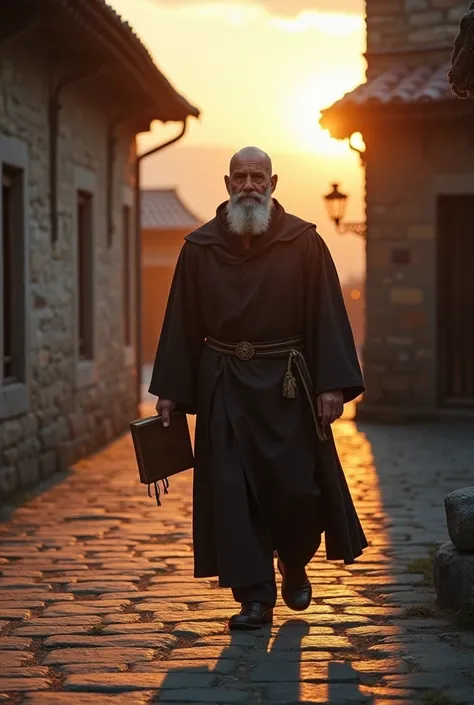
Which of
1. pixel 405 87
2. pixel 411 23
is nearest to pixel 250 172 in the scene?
pixel 405 87

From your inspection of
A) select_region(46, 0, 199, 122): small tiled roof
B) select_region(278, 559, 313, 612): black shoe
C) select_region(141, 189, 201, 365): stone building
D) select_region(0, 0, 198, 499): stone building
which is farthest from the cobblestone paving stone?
select_region(141, 189, 201, 365): stone building

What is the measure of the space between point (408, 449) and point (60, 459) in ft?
10.4

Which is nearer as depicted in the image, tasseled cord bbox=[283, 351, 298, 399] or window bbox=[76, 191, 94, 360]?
tasseled cord bbox=[283, 351, 298, 399]

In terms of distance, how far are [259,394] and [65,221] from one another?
626 cm

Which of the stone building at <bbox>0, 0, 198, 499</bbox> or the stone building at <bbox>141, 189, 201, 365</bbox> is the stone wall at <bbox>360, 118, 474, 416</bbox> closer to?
the stone building at <bbox>0, 0, 198, 499</bbox>

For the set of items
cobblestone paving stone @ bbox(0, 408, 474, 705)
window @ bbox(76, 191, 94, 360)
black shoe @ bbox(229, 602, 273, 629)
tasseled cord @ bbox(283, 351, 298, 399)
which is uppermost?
window @ bbox(76, 191, 94, 360)

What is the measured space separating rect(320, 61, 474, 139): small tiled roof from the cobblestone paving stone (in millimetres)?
6031

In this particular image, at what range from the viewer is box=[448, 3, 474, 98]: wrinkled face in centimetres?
478

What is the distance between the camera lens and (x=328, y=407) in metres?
5.13

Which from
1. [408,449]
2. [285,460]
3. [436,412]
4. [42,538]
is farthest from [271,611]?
[436,412]

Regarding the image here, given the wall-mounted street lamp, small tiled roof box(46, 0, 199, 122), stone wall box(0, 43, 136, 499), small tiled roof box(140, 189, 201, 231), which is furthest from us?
small tiled roof box(140, 189, 201, 231)

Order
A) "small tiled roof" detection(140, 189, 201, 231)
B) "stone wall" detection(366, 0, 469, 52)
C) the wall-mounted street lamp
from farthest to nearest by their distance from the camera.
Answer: "small tiled roof" detection(140, 189, 201, 231), the wall-mounted street lamp, "stone wall" detection(366, 0, 469, 52)

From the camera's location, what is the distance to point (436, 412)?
46.4 feet

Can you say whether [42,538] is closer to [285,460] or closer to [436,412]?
[285,460]
